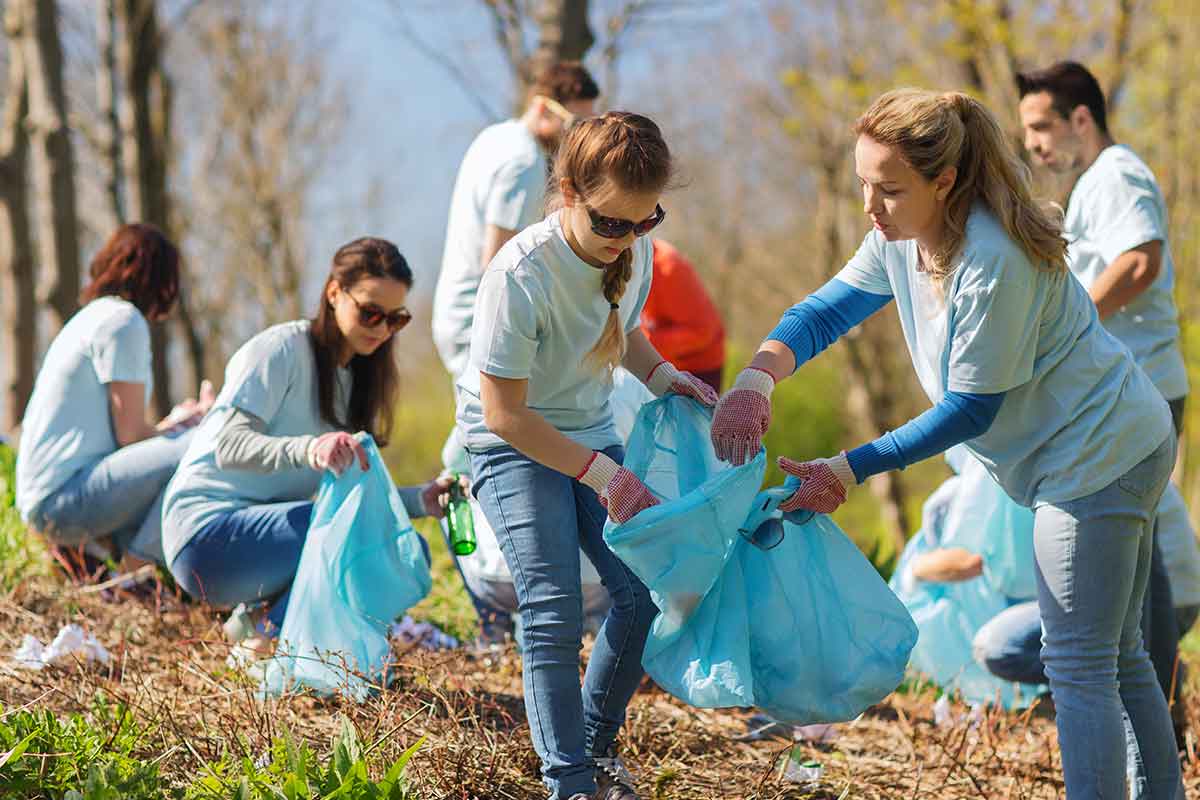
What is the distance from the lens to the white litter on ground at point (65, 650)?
326cm

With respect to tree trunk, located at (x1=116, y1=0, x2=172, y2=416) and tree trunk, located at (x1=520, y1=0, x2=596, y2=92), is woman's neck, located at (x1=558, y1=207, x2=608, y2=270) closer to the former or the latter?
tree trunk, located at (x1=520, y1=0, x2=596, y2=92)

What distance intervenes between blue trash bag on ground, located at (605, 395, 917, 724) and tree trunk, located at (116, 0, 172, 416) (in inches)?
258

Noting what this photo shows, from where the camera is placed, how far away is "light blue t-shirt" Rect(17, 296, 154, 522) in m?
3.99

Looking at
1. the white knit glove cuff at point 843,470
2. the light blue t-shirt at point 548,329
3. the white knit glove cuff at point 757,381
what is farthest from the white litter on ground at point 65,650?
the white knit glove cuff at point 843,470

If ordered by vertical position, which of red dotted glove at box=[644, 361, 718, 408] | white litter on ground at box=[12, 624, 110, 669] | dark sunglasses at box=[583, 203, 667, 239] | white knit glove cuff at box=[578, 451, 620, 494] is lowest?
white litter on ground at box=[12, 624, 110, 669]

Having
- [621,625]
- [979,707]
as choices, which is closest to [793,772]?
[621,625]

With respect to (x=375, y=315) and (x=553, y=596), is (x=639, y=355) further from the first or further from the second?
(x=375, y=315)

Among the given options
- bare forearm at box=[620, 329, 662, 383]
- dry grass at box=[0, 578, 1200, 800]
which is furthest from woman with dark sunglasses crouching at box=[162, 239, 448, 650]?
bare forearm at box=[620, 329, 662, 383]

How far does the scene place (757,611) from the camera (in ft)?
8.44

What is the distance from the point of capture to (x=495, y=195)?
389 cm

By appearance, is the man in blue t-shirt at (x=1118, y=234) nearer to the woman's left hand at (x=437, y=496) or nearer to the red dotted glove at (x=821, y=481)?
the red dotted glove at (x=821, y=481)

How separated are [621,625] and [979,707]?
1.44 meters

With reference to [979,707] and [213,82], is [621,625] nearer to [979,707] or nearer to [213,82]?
[979,707]

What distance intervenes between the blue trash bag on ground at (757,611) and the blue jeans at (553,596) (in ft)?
0.45
